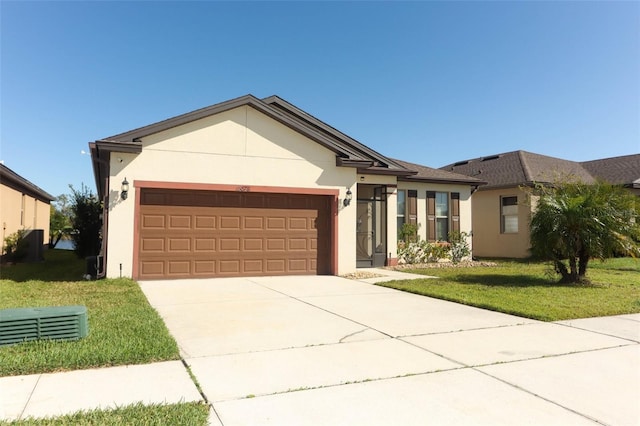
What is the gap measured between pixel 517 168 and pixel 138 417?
21.4 m

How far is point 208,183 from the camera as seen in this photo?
Result: 472 inches

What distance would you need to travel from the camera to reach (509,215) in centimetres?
2019

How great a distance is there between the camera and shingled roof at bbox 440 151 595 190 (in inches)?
785

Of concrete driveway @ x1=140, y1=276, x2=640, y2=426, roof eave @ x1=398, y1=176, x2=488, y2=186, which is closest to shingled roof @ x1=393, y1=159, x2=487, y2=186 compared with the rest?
roof eave @ x1=398, y1=176, x2=488, y2=186

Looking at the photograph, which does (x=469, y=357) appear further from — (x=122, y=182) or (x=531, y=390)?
(x=122, y=182)

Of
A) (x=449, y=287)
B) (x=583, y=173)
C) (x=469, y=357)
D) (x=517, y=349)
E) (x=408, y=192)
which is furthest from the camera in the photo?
(x=583, y=173)

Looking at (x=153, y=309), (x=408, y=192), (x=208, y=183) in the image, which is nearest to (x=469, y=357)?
(x=153, y=309)

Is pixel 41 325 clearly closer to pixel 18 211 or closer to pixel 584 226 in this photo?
pixel 584 226

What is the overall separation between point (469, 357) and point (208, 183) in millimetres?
8974

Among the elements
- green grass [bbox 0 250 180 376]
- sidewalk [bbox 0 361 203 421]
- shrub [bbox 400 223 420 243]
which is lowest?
sidewalk [bbox 0 361 203 421]

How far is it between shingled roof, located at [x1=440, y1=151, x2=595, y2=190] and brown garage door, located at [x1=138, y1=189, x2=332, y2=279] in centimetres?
1078

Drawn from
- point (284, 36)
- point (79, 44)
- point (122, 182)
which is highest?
point (284, 36)

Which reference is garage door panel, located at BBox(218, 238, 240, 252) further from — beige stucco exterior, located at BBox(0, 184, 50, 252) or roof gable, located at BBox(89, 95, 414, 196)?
beige stucco exterior, located at BBox(0, 184, 50, 252)

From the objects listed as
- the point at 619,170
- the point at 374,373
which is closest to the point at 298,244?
the point at 374,373
